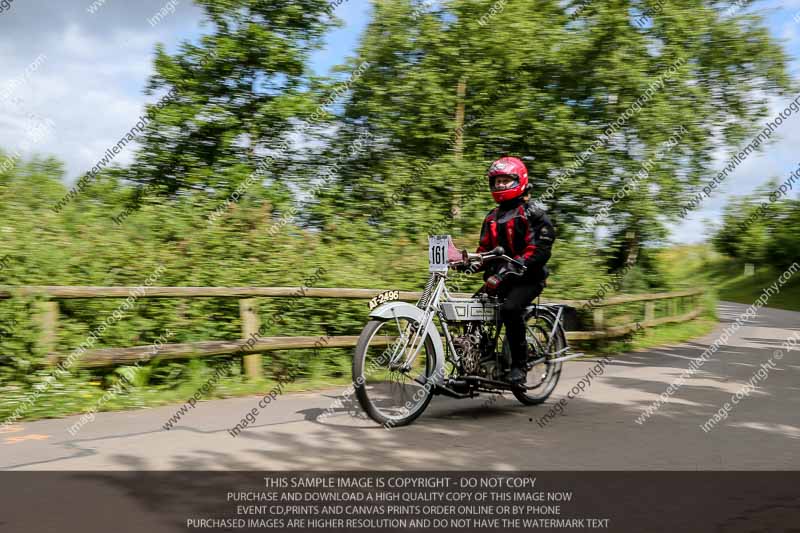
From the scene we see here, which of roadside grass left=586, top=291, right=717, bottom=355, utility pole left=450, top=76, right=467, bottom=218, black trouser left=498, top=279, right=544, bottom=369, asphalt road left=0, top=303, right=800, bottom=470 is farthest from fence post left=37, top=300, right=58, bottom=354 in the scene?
utility pole left=450, top=76, right=467, bottom=218

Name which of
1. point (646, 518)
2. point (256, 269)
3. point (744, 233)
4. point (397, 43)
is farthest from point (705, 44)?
point (646, 518)

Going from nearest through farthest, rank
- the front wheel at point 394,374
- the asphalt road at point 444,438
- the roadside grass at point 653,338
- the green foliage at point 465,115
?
the asphalt road at point 444,438 < the front wheel at point 394,374 < the roadside grass at point 653,338 < the green foliage at point 465,115

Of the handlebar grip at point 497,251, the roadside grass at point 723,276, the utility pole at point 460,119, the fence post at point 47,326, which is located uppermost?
the utility pole at point 460,119

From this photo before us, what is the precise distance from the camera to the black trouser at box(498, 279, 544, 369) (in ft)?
22.6

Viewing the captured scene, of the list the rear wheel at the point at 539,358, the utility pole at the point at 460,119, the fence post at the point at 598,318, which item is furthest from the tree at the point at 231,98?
the rear wheel at the point at 539,358

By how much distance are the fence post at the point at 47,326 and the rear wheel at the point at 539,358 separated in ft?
14.2

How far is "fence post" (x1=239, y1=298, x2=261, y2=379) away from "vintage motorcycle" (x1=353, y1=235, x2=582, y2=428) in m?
2.15

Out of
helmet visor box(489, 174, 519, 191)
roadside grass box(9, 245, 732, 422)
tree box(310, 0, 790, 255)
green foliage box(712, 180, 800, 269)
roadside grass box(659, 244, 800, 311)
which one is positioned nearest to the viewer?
roadside grass box(9, 245, 732, 422)

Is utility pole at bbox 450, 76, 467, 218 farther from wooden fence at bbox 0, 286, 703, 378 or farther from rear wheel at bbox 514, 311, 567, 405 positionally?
rear wheel at bbox 514, 311, 567, 405

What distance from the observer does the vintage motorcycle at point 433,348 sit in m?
6.29

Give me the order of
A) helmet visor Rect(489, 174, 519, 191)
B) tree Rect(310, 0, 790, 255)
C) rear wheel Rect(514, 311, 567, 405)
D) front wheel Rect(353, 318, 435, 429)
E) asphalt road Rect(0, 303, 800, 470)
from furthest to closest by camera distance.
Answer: tree Rect(310, 0, 790, 255)
rear wheel Rect(514, 311, 567, 405)
helmet visor Rect(489, 174, 519, 191)
front wheel Rect(353, 318, 435, 429)
asphalt road Rect(0, 303, 800, 470)

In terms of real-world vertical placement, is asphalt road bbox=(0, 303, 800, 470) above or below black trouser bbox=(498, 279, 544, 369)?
below

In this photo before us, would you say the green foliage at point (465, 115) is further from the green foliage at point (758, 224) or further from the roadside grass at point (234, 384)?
the green foliage at point (758, 224)

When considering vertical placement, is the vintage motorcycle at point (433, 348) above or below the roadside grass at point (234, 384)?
above
